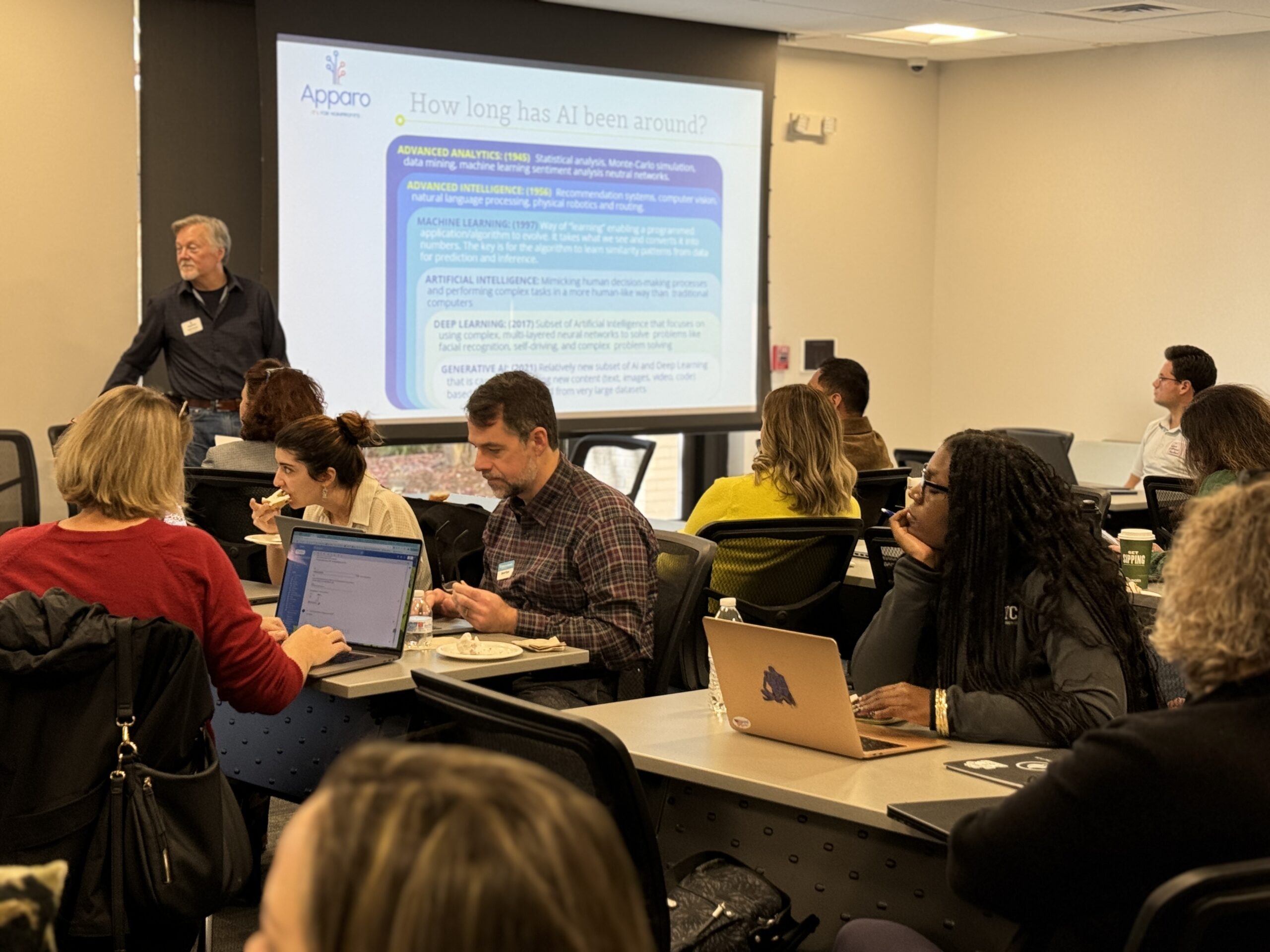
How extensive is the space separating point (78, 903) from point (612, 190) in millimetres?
5750

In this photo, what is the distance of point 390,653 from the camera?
3.14 meters

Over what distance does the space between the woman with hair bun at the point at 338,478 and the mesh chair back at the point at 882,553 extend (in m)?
1.12

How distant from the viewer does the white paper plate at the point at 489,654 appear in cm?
309

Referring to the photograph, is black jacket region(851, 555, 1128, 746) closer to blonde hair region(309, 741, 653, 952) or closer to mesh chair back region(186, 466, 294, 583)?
blonde hair region(309, 741, 653, 952)

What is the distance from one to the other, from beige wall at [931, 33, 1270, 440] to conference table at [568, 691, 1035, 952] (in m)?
6.23

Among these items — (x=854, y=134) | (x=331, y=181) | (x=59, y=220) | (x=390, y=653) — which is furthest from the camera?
(x=854, y=134)

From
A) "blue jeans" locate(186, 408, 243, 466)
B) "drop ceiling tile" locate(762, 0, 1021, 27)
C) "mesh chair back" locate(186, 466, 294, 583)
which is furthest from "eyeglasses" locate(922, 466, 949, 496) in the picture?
"drop ceiling tile" locate(762, 0, 1021, 27)

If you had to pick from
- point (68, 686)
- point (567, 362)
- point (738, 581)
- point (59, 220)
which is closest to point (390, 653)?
point (68, 686)

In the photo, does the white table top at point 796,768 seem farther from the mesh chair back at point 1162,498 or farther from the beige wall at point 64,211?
the beige wall at point 64,211

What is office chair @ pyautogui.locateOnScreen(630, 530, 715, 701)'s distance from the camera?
3.37 m

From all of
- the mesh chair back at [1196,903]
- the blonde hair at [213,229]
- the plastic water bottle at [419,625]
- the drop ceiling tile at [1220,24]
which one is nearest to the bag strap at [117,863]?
the plastic water bottle at [419,625]

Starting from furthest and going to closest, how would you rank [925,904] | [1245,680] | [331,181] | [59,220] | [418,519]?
[331,181], [59,220], [418,519], [925,904], [1245,680]

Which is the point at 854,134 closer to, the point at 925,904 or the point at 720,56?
the point at 720,56

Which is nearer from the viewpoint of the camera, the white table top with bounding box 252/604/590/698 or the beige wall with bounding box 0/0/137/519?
the white table top with bounding box 252/604/590/698
